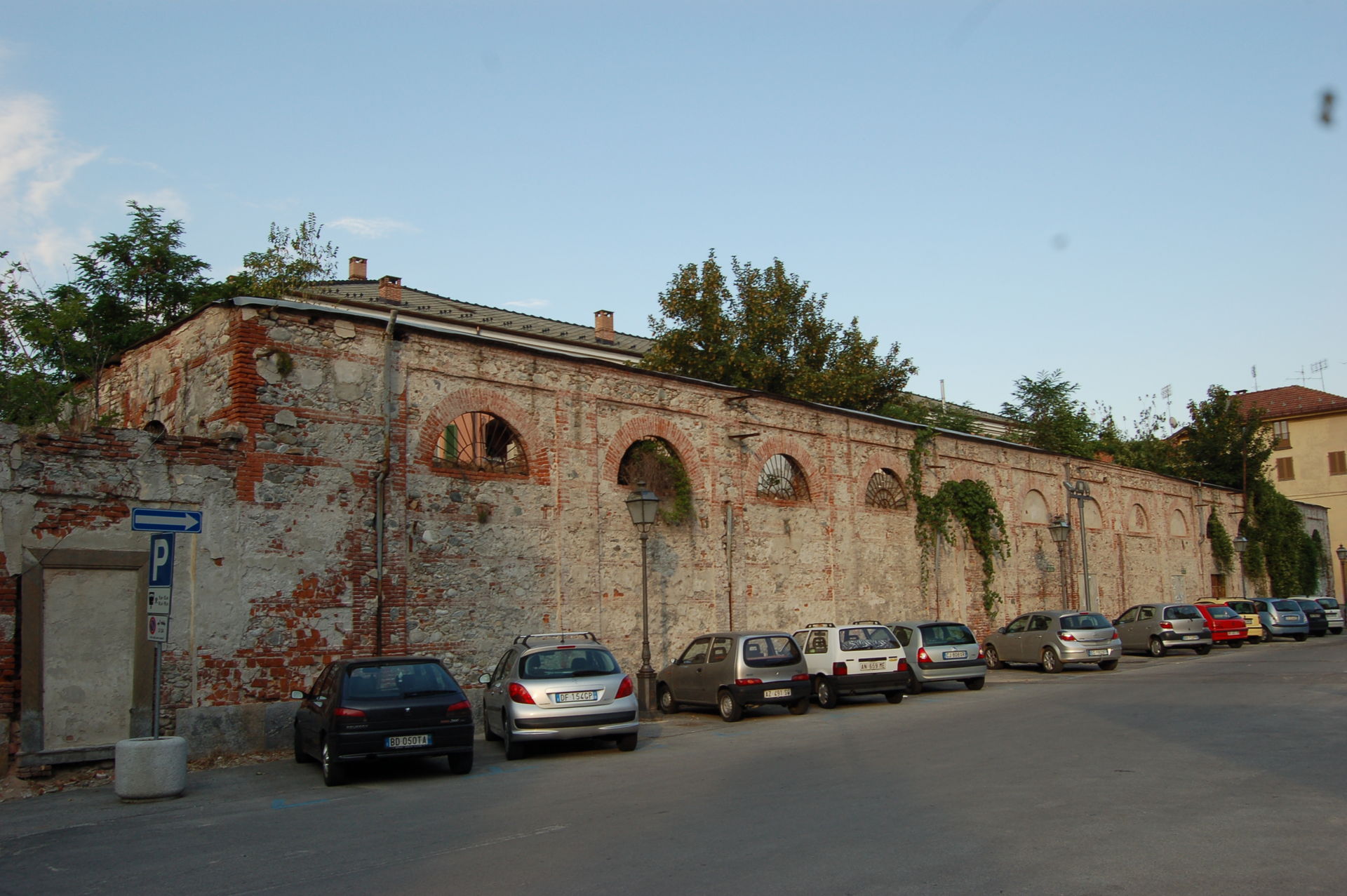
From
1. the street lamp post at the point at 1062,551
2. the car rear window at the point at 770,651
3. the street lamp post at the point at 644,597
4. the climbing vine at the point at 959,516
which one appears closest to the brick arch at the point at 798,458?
the climbing vine at the point at 959,516

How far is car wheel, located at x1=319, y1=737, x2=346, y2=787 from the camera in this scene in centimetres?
1208

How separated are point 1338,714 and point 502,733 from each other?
39.1 ft

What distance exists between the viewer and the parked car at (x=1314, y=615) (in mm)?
39344

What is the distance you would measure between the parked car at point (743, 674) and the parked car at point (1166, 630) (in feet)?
57.2

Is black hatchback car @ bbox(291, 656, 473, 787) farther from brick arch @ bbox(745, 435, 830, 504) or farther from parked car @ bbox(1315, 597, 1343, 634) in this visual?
parked car @ bbox(1315, 597, 1343, 634)

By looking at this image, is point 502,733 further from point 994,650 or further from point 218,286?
point 218,286

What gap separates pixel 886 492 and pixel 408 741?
19.3m

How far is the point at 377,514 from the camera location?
16969 mm

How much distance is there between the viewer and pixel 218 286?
2983cm

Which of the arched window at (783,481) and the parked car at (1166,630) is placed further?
the parked car at (1166,630)

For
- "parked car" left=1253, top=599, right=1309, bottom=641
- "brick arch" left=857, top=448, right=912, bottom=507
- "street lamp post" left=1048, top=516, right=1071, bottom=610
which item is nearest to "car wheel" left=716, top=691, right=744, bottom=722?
"brick arch" left=857, top=448, right=912, bottom=507

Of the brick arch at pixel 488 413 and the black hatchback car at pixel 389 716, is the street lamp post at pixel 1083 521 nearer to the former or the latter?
the brick arch at pixel 488 413

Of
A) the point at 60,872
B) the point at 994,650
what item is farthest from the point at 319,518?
the point at 994,650

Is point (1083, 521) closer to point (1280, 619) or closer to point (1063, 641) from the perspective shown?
point (1280, 619)
